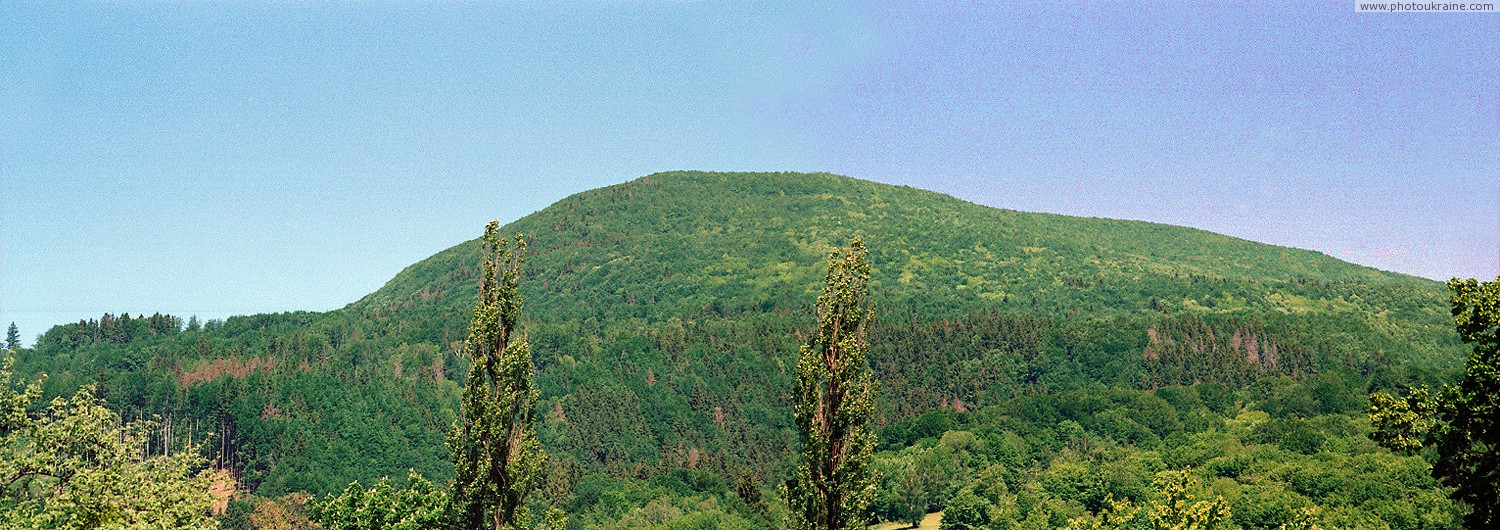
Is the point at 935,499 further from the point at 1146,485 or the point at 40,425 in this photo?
the point at 40,425

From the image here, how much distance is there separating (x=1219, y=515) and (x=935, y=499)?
14341 cm

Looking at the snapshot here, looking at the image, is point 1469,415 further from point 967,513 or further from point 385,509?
point 967,513

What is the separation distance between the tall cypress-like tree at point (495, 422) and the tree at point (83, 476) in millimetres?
11844

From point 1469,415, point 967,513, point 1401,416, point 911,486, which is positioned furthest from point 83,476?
point 911,486

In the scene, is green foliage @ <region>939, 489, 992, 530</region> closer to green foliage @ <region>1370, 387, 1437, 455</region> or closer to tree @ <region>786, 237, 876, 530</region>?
tree @ <region>786, 237, 876, 530</region>

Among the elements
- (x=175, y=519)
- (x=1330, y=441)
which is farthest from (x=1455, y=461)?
(x=1330, y=441)

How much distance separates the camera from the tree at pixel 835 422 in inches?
1592

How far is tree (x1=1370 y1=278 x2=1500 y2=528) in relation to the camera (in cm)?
3134

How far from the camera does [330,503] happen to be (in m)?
59.0

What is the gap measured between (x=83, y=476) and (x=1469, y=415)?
46678mm

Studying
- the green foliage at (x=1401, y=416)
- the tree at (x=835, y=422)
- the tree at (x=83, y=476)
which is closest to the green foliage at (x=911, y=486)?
the tree at (x=83, y=476)

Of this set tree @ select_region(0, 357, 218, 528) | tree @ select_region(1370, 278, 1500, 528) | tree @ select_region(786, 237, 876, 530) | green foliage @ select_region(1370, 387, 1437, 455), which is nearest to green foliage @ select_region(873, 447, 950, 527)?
tree @ select_region(0, 357, 218, 528)

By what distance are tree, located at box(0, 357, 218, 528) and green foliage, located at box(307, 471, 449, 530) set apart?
6232mm

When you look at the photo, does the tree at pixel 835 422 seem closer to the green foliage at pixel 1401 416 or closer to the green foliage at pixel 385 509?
the green foliage at pixel 1401 416
